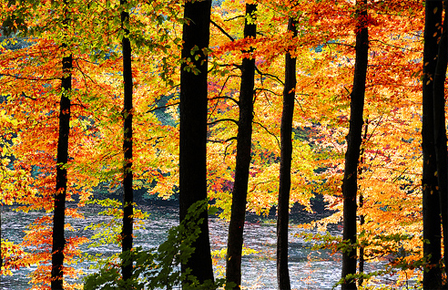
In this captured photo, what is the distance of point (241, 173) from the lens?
8656 mm

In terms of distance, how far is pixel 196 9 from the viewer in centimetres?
505

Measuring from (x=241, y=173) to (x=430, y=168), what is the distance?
451 cm

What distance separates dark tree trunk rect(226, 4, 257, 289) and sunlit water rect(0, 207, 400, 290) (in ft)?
11.9

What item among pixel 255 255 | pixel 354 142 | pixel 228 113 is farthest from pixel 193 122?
pixel 255 255

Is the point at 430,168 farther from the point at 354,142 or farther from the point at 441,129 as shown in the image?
the point at 354,142

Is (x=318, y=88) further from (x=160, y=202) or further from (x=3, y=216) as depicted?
(x=160, y=202)

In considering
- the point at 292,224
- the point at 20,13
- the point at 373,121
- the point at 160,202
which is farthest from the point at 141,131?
the point at 160,202

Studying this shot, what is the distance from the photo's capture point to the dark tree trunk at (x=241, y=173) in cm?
855

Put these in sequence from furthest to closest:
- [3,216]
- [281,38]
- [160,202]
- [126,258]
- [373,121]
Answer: [160,202], [3,216], [373,121], [281,38], [126,258]

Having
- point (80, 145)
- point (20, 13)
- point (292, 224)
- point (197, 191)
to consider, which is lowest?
point (292, 224)

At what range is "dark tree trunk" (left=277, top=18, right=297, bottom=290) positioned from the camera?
27.2 ft

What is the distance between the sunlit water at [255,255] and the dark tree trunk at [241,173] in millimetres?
3642

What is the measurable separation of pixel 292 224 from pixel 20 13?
25.3m

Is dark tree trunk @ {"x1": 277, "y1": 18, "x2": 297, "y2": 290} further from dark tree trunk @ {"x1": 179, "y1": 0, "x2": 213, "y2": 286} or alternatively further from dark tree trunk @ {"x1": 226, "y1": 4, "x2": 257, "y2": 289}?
dark tree trunk @ {"x1": 179, "y1": 0, "x2": 213, "y2": 286}
